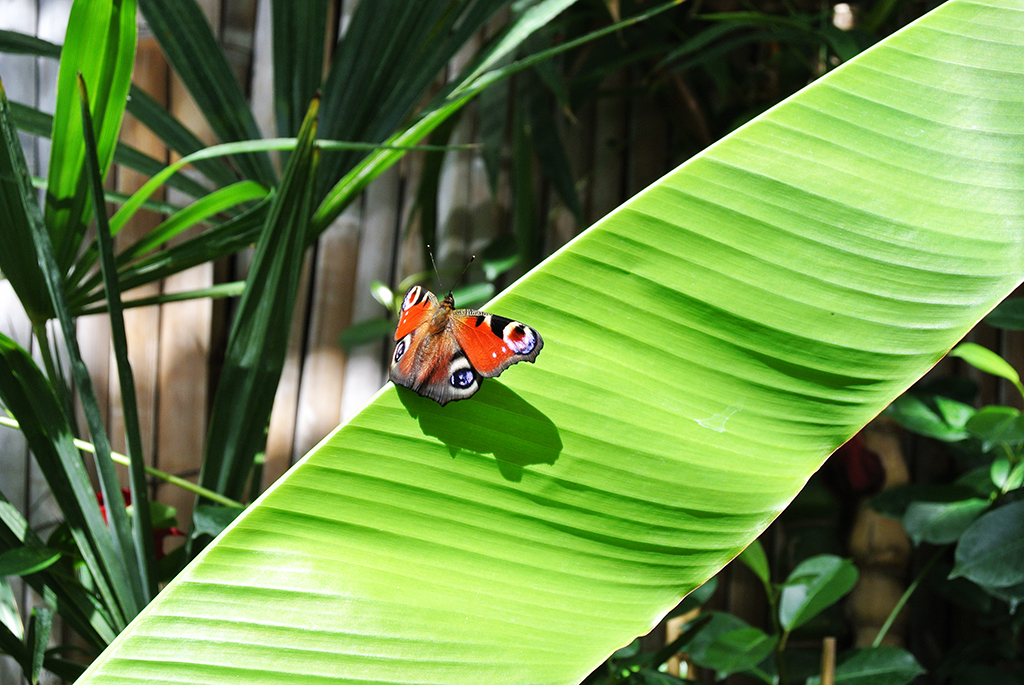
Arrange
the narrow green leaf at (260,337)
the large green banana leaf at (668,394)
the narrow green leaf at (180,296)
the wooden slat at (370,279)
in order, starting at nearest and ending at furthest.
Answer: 1. the large green banana leaf at (668,394)
2. the narrow green leaf at (260,337)
3. the narrow green leaf at (180,296)
4. the wooden slat at (370,279)

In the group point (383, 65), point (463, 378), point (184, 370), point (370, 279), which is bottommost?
point (184, 370)

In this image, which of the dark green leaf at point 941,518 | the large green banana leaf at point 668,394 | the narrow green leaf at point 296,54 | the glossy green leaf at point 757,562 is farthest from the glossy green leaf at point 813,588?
the narrow green leaf at point 296,54

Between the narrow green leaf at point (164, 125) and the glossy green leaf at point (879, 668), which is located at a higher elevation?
the narrow green leaf at point (164, 125)

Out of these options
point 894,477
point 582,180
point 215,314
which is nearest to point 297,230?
point 215,314

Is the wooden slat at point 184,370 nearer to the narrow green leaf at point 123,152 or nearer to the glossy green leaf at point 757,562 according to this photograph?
the narrow green leaf at point 123,152

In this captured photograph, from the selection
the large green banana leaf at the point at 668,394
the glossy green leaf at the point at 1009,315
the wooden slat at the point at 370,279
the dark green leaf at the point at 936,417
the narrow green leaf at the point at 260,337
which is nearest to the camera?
the large green banana leaf at the point at 668,394

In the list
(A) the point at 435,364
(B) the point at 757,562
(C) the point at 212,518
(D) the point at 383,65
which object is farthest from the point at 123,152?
(B) the point at 757,562

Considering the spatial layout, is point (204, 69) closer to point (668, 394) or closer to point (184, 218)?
point (184, 218)

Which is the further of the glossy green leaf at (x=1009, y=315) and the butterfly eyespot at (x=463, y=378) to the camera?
the glossy green leaf at (x=1009, y=315)
